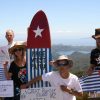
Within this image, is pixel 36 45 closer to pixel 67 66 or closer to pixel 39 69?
pixel 39 69

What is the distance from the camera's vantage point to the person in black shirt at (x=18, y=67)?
7605 millimetres

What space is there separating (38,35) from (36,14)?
0.41 meters

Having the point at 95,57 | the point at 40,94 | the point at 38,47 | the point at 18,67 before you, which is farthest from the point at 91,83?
the point at 18,67

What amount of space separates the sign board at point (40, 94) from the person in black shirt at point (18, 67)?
0.78 feet

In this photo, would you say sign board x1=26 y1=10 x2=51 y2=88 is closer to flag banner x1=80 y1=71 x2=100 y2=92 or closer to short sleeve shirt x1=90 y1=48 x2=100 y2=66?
short sleeve shirt x1=90 y1=48 x2=100 y2=66

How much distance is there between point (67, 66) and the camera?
6.86 meters

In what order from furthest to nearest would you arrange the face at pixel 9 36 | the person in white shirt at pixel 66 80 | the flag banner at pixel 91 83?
the face at pixel 9 36 → the flag banner at pixel 91 83 → the person in white shirt at pixel 66 80

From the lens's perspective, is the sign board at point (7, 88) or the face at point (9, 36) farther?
the face at point (9, 36)

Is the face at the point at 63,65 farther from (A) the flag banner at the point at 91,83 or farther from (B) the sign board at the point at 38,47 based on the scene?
(A) the flag banner at the point at 91,83

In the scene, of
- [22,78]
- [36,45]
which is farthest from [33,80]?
[36,45]

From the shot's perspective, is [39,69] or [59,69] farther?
[39,69]

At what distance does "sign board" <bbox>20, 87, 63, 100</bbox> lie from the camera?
715 centimetres

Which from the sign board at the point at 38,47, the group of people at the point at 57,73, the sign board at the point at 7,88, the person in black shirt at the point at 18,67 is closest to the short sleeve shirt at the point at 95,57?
the group of people at the point at 57,73

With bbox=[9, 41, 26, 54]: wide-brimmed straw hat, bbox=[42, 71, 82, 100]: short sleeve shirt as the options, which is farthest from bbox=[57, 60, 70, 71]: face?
bbox=[9, 41, 26, 54]: wide-brimmed straw hat
